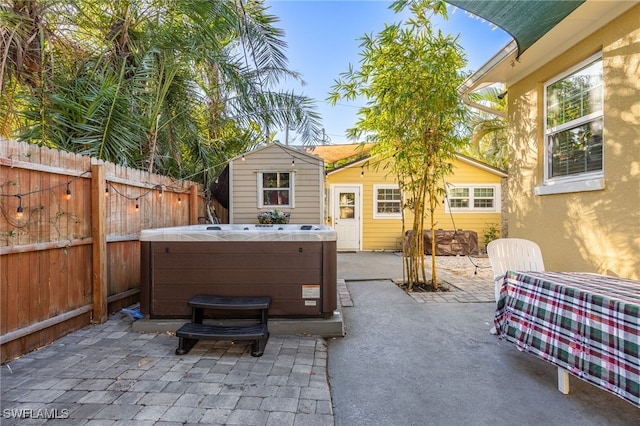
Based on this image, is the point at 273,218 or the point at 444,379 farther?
the point at 273,218

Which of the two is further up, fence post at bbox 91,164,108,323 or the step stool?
fence post at bbox 91,164,108,323

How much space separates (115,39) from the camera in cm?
413

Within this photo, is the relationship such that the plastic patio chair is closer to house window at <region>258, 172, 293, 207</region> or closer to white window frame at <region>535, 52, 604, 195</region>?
white window frame at <region>535, 52, 604, 195</region>

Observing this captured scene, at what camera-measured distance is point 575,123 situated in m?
3.03

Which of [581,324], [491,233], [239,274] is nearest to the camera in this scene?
[581,324]

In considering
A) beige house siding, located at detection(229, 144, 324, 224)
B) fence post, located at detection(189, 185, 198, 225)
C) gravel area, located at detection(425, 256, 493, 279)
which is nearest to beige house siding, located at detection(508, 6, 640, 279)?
gravel area, located at detection(425, 256, 493, 279)

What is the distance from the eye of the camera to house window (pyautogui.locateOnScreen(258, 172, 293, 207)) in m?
6.20

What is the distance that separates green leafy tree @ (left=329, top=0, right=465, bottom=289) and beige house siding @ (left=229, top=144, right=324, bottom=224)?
1.83 m

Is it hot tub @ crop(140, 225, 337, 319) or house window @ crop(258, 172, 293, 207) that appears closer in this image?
hot tub @ crop(140, 225, 337, 319)

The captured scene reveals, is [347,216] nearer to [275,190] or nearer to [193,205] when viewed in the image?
[275,190]

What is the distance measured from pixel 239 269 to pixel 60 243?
1.53m

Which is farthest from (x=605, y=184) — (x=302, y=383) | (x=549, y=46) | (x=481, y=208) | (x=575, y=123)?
(x=481, y=208)

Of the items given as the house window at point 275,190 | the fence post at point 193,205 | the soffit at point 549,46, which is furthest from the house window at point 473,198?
the fence post at point 193,205

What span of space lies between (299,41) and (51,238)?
226 inches
